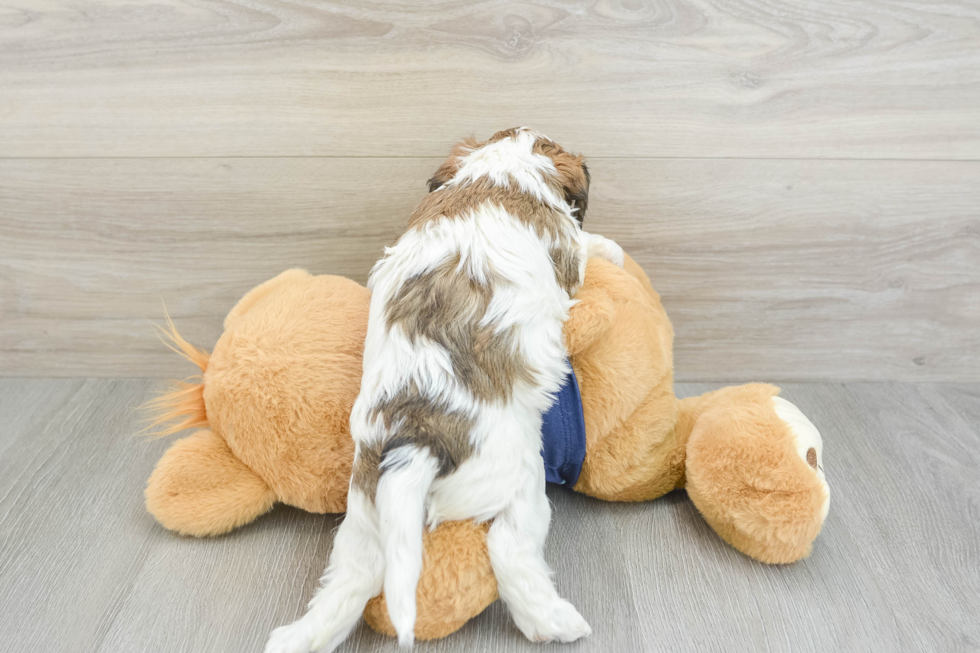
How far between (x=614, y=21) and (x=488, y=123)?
247 mm

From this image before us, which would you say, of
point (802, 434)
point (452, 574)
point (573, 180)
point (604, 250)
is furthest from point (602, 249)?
point (452, 574)

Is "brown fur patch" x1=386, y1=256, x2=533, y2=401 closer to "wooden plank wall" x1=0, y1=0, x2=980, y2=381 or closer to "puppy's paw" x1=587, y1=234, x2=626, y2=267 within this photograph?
"puppy's paw" x1=587, y1=234, x2=626, y2=267

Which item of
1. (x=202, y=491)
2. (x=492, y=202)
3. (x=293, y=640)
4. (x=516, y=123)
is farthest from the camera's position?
(x=516, y=123)

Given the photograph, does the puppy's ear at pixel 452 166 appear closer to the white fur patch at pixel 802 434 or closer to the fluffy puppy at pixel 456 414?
the fluffy puppy at pixel 456 414

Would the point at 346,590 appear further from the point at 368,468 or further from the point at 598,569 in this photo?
the point at 598,569

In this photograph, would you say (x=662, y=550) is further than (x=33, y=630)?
Yes

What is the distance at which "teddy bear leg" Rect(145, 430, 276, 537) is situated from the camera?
3.06 ft

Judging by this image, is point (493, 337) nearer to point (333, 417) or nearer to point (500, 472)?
point (500, 472)

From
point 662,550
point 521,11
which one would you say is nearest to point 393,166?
point 521,11

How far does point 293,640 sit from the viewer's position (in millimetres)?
731

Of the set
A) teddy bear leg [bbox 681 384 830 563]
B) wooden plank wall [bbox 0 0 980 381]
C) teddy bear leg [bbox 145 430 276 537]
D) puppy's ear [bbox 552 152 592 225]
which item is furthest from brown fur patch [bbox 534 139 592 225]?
teddy bear leg [bbox 145 430 276 537]

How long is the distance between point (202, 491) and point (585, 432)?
523 mm

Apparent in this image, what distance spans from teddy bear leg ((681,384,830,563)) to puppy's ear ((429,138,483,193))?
1.60ft

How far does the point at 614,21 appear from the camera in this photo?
3.51 ft
